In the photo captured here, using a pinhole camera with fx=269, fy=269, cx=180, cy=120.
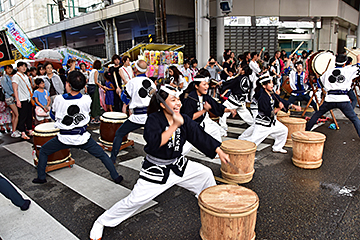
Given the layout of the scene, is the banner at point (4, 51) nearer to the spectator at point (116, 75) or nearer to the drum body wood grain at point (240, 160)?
the spectator at point (116, 75)

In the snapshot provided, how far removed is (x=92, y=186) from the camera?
4.04 meters

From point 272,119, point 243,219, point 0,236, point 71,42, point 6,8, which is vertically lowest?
point 0,236

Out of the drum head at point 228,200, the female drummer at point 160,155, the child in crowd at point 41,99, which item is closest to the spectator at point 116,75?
the child in crowd at point 41,99

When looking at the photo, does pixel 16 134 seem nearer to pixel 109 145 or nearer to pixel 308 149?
pixel 109 145

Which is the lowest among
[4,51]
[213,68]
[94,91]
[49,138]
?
[49,138]

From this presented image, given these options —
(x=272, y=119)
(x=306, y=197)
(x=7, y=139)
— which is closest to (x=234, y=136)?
(x=272, y=119)

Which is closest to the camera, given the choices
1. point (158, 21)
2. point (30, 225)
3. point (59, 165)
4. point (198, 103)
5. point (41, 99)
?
point (30, 225)

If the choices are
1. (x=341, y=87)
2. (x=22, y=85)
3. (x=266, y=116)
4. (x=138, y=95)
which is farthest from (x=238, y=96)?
(x=22, y=85)

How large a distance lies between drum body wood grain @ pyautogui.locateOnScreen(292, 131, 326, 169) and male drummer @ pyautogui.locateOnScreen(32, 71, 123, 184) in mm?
2938

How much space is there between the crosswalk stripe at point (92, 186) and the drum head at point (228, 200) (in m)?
1.22

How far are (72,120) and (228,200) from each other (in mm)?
2518

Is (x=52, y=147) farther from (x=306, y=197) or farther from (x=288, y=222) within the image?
(x=306, y=197)

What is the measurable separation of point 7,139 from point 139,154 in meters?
3.90

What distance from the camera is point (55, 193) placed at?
12.6 ft
